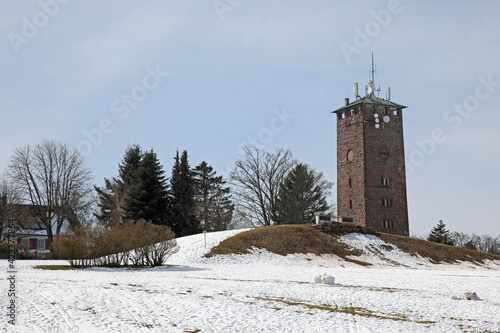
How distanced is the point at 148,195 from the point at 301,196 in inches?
668

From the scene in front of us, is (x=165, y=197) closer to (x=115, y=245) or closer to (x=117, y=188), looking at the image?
(x=117, y=188)

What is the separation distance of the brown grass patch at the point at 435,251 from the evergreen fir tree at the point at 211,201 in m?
20.0

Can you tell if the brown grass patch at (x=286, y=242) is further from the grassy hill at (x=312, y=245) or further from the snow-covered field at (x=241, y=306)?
the snow-covered field at (x=241, y=306)

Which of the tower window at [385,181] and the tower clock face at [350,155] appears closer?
the tower window at [385,181]

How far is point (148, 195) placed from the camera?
50.2 meters

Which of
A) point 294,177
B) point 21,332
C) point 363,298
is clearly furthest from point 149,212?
point 21,332

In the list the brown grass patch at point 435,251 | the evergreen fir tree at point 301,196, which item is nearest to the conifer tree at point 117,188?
the evergreen fir tree at point 301,196

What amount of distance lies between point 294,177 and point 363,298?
43444 mm

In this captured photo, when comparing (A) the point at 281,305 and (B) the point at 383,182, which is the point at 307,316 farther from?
(B) the point at 383,182

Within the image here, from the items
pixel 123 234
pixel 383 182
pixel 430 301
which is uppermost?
pixel 383 182

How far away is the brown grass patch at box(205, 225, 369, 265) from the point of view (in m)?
35.7

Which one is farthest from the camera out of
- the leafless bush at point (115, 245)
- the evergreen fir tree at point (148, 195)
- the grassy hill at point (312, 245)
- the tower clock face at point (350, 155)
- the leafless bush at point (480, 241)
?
the leafless bush at point (480, 241)

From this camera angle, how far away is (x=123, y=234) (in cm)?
A: 2750

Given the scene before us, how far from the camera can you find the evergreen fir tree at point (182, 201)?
52647mm
